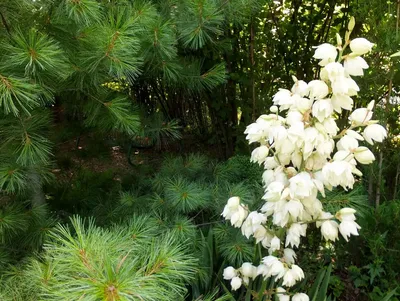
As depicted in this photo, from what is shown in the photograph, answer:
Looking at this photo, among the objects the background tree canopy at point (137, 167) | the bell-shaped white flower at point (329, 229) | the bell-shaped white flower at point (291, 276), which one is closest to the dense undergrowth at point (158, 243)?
the background tree canopy at point (137, 167)

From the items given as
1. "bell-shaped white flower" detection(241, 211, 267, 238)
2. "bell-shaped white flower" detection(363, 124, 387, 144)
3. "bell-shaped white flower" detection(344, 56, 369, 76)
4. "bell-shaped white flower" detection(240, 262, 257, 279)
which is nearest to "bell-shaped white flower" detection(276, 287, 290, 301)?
"bell-shaped white flower" detection(240, 262, 257, 279)

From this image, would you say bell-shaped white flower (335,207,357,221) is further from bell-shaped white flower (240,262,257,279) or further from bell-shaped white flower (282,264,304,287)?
bell-shaped white flower (240,262,257,279)

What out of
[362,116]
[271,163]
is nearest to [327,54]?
[362,116]

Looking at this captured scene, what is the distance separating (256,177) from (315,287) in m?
0.64

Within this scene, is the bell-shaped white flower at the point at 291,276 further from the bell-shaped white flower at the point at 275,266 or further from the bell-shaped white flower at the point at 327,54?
the bell-shaped white flower at the point at 327,54

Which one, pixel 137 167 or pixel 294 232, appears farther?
pixel 137 167

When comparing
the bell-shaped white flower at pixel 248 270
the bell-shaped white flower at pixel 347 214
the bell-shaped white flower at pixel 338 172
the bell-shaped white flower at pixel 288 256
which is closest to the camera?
the bell-shaped white flower at pixel 338 172

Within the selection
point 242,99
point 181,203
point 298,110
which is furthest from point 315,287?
point 242,99

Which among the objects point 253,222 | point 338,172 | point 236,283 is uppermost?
point 338,172

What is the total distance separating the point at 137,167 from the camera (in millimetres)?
2678

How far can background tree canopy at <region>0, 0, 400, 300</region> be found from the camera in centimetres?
121

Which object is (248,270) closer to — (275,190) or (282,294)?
(282,294)

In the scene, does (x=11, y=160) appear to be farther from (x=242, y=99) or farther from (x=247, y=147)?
(x=242, y=99)

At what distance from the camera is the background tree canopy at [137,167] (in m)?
1.21
